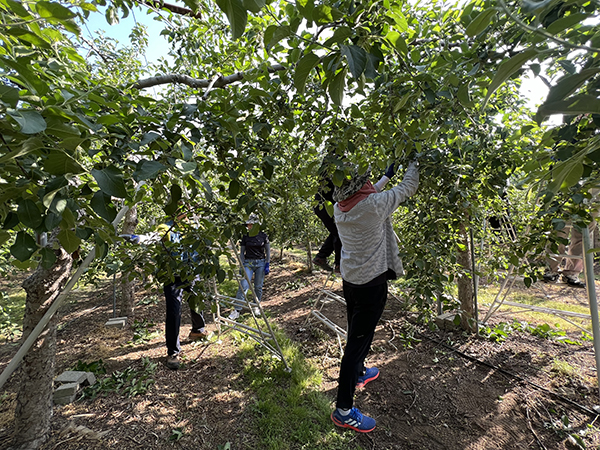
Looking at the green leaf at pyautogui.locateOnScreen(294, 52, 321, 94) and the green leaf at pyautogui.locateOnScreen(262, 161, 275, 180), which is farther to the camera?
the green leaf at pyautogui.locateOnScreen(262, 161, 275, 180)

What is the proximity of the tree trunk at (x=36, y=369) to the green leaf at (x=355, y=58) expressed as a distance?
99.9 inches

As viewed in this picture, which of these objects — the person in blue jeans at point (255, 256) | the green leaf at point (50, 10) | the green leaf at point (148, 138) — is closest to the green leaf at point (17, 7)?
the green leaf at point (50, 10)

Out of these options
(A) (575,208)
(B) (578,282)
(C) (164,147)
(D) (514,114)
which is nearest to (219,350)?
(C) (164,147)

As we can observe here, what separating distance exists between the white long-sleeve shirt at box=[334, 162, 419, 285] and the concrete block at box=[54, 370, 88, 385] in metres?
2.93

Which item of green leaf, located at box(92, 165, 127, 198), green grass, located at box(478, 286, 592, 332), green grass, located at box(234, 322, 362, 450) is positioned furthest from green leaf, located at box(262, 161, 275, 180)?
green grass, located at box(478, 286, 592, 332)

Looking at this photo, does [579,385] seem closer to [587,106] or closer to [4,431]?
[587,106]

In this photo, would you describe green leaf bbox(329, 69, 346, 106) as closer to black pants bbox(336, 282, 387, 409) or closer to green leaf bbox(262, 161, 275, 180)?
green leaf bbox(262, 161, 275, 180)

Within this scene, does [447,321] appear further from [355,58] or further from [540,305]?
[355,58]

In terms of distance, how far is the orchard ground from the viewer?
2.39m

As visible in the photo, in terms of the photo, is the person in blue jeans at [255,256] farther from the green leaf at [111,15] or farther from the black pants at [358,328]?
the green leaf at [111,15]

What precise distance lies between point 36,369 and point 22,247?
7.27 ft

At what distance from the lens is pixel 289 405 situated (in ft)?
9.11

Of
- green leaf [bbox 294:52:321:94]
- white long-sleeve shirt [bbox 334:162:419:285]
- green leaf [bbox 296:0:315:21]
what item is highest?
green leaf [bbox 296:0:315:21]

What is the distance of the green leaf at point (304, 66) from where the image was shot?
2.28ft
